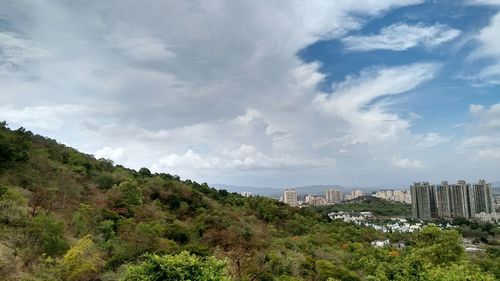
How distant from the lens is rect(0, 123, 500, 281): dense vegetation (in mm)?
12336

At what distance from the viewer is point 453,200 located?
83.8 meters

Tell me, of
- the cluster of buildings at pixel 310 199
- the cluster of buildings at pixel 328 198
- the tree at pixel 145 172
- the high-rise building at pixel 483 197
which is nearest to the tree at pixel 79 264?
the tree at pixel 145 172

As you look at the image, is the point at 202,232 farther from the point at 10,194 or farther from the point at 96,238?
the point at 10,194

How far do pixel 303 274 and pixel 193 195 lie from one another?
17.8 meters

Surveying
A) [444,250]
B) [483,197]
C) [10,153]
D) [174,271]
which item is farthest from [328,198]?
[174,271]

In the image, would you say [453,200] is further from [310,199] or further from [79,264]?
[79,264]

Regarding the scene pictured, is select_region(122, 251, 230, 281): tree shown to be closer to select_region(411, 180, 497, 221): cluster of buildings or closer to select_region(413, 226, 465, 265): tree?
select_region(413, 226, 465, 265): tree

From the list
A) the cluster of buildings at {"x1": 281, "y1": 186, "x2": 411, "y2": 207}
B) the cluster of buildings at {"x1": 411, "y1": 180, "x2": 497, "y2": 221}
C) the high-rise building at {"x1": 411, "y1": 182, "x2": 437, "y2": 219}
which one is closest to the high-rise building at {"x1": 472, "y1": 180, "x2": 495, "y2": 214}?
the cluster of buildings at {"x1": 411, "y1": 180, "x2": 497, "y2": 221}

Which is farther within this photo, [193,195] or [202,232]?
[193,195]

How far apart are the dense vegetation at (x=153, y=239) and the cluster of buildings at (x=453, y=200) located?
48.1 metres

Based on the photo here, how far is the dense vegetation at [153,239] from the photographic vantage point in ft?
40.5

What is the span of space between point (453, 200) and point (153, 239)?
81.1 metres

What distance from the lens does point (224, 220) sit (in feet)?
101

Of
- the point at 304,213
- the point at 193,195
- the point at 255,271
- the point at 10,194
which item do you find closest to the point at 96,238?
the point at 10,194
